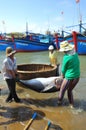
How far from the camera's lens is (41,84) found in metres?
8.14

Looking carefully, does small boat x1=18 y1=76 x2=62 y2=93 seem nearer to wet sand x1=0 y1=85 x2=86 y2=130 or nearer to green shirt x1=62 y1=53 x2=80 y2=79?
wet sand x1=0 y1=85 x2=86 y2=130

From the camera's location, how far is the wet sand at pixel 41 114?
5246 millimetres

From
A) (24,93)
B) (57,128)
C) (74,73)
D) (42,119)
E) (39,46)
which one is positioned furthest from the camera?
(39,46)

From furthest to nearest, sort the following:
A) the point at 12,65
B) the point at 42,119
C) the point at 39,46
→ the point at 39,46
the point at 12,65
the point at 42,119

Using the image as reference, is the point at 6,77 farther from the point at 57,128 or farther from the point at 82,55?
the point at 82,55

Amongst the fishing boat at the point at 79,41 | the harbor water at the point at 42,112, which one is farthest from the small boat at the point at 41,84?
the fishing boat at the point at 79,41

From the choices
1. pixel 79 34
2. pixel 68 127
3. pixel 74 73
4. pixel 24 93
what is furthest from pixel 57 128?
pixel 79 34

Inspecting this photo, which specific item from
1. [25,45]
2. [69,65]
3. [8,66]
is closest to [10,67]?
[8,66]

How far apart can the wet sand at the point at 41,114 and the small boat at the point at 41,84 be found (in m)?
0.25

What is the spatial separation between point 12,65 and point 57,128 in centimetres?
221

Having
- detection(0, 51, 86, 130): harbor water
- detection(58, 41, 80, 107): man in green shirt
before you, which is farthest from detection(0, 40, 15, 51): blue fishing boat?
detection(58, 41, 80, 107): man in green shirt

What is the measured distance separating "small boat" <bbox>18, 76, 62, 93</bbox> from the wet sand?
0.83 ft

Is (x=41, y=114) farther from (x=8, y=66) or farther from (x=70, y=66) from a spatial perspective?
(x=8, y=66)

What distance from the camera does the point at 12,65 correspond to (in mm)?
6543
